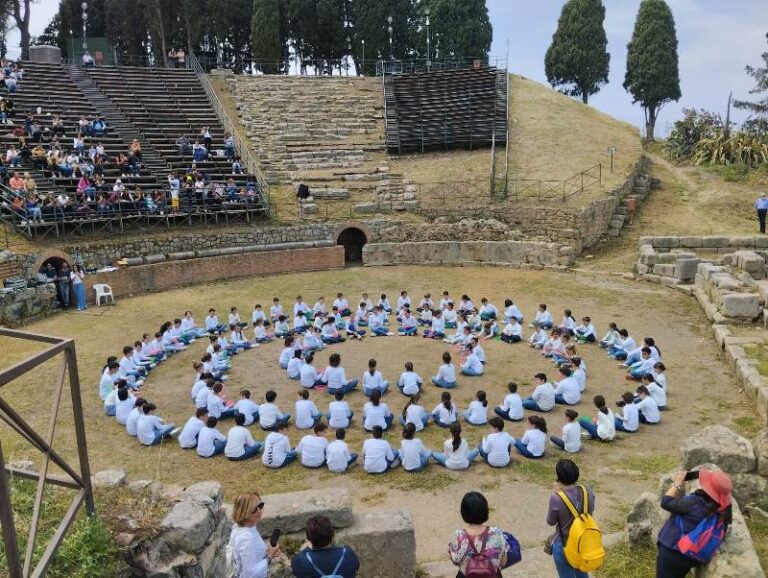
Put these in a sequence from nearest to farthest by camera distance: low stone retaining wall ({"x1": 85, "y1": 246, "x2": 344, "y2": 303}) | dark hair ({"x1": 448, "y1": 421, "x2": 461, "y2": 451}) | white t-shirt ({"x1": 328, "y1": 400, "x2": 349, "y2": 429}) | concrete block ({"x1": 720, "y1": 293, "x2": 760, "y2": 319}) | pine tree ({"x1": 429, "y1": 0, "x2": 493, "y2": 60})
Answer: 1. dark hair ({"x1": 448, "y1": 421, "x2": 461, "y2": 451})
2. white t-shirt ({"x1": 328, "y1": 400, "x2": 349, "y2": 429})
3. concrete block ({"x1": 720, "y1": 293, "x2": 760, "y2": 319})
4. low stone retaining wall ({"x1": 85, "y1": 246, "x2": 344, "y2": 303})
5. pine tree ({"x1": 429, "y1": 0, "x2": 493, "y2": 60})

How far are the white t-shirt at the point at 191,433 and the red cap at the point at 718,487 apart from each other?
7.80 metres

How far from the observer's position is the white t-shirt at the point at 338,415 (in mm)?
10695

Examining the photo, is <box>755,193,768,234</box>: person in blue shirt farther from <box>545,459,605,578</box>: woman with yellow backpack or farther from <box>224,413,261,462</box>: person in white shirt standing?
<box>545,459,605,578</box>: woman with yellow backpack

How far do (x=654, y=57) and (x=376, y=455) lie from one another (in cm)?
3873

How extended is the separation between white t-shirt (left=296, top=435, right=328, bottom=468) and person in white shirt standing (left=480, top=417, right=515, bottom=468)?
2.53 meters

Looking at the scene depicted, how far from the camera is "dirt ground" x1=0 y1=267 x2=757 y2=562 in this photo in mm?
8633

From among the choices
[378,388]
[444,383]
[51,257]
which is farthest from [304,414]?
[51,257]

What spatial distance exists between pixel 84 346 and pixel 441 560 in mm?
12186

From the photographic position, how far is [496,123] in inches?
1359

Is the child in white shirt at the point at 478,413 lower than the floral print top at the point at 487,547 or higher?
lower

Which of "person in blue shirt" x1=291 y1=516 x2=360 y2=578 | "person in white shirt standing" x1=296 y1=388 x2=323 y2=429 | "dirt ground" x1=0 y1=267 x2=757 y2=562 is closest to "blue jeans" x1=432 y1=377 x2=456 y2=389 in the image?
"dirt ground" x1=0 y1=267 x2=757 y2=562

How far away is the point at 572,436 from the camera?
9.59 meters

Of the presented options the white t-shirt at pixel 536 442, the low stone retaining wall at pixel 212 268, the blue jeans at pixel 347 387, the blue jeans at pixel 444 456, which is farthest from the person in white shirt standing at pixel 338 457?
the low stone retaining wall at pixel 212 268

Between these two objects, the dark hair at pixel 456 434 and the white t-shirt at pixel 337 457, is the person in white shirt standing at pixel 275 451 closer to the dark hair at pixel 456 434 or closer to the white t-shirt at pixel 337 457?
the white t-shirt at pixel 337 457
